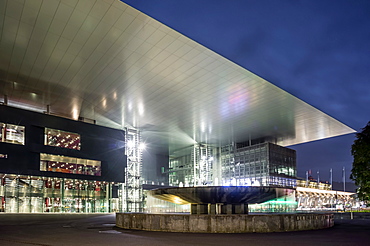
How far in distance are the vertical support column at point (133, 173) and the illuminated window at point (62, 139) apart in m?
7.39

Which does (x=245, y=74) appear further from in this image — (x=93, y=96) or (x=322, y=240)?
(x=322, y=240)

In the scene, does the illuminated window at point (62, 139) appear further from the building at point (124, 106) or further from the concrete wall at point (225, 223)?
the concrete wall at point (225, 223)

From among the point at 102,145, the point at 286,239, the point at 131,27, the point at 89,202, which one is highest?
the point at 131,27

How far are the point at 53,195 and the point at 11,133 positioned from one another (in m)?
7.76

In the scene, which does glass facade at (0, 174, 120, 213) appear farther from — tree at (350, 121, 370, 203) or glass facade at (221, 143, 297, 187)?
tree at (350, 121, 370, 203)

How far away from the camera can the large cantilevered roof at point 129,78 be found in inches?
739

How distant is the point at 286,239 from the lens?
8773 mm

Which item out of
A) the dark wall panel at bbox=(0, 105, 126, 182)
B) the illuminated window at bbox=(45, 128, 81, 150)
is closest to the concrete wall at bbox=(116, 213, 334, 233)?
the dark wall panel at bbox=(0, 105, 126, 182)

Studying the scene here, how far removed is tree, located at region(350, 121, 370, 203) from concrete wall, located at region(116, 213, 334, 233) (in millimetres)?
7630

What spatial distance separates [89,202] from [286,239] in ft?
108

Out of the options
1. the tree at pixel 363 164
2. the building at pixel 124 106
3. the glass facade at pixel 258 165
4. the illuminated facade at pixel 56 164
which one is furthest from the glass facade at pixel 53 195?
the tree at pixel 363 164

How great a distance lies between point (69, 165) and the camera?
35812mm

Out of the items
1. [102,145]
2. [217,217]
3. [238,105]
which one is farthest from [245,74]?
[102,145]

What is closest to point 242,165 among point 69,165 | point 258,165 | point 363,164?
point 258,165
